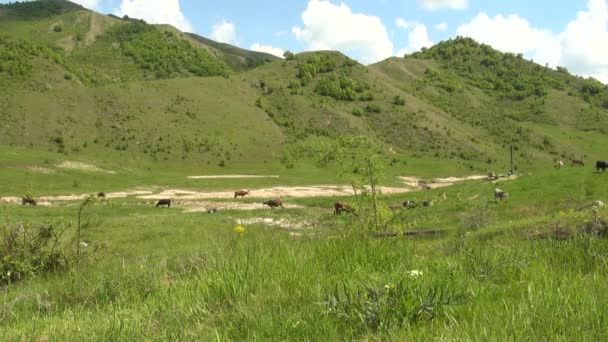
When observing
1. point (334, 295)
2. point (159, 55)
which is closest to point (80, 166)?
point (334, 295)

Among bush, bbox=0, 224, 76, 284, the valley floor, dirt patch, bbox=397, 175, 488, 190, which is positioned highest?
the valley floor

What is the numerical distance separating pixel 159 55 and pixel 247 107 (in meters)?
76.2

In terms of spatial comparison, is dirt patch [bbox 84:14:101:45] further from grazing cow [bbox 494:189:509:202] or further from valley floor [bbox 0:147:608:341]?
valley floor [bbox 0:147:608:341]

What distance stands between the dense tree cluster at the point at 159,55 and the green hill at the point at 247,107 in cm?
58

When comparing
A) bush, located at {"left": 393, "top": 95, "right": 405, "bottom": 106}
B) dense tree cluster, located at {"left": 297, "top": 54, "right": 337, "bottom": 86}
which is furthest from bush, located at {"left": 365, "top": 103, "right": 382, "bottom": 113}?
dense tree cluster, located at {"left": 297, "top": 54, "right": 337, "bottom": 86}

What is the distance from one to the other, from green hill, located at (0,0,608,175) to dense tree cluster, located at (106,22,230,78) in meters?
0.58

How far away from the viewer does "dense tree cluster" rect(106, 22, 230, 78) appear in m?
172

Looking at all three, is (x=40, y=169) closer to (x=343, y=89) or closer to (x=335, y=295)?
(x=335, y=295)

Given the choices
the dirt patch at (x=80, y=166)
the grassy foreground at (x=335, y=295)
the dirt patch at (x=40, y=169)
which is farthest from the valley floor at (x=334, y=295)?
the dirt patch at (x=80, y=166)

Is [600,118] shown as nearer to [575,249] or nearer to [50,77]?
[50,77]

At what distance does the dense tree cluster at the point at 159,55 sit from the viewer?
17225cm

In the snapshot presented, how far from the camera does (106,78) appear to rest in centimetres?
15075

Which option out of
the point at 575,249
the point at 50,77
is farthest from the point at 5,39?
the point at 575,249

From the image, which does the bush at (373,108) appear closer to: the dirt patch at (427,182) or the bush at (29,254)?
the dirt patch at (427,182)
